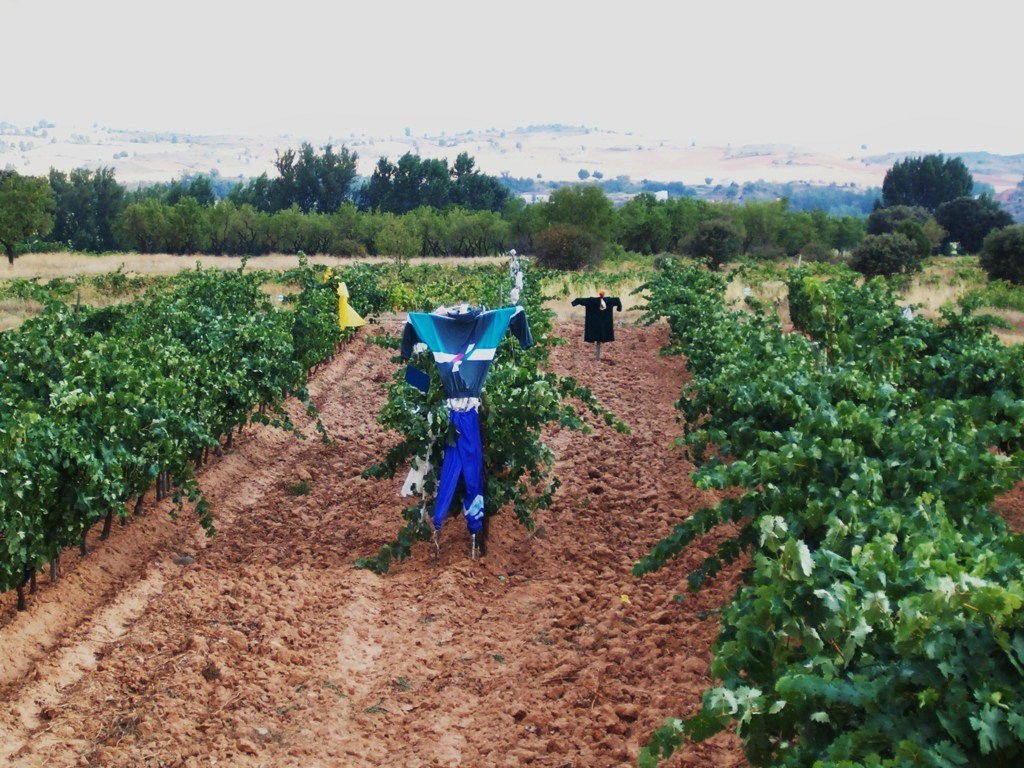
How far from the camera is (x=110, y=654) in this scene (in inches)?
263

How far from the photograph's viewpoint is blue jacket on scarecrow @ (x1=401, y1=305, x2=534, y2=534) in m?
7.87

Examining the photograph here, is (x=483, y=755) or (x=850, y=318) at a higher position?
(x=850, y=318)

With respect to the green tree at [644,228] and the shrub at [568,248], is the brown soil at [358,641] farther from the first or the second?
the green tree at [644,228]

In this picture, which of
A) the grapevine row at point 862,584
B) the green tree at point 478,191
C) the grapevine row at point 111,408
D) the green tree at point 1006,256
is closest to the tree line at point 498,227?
the green tree at point 478,191

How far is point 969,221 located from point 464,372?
57783mm

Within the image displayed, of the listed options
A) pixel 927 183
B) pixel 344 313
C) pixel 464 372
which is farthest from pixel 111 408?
pixel 927 183

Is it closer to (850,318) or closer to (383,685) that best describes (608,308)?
(850,318)

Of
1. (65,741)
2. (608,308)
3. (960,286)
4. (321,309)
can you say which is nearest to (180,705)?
(65,741)

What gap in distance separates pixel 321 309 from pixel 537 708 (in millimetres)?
12186

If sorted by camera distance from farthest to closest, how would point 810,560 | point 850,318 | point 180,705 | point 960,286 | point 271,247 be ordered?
point 271,247 → point 960,286 → point 850,318 → point 180,705 → point 810,560

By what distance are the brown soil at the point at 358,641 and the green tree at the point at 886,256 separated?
26.7 meters

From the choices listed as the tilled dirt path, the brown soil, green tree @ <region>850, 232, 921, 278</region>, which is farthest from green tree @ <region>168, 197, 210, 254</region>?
the brown soil

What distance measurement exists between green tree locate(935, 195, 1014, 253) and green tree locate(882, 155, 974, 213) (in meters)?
19.0

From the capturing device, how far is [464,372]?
25.8 feet
